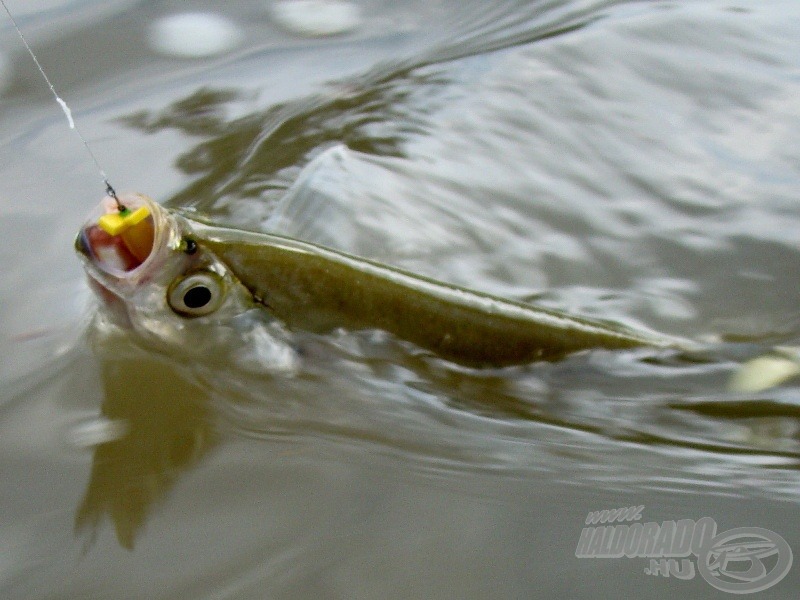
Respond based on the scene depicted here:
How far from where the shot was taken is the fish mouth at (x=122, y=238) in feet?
6.00

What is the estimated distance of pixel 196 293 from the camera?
1919mm

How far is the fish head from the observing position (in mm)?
1846

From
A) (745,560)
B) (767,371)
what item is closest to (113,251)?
(745,560)

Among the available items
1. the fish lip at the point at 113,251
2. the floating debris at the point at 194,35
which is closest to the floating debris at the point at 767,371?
the fish lip at the point at 113,251

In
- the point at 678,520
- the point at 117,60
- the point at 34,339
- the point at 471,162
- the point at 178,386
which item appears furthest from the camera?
the point at 117,60

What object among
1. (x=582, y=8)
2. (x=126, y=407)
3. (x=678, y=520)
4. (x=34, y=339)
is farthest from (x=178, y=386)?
(x=582, y=8)

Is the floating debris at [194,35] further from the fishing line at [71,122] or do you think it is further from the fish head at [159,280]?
the fish head at [159,280]

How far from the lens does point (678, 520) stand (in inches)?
63.1

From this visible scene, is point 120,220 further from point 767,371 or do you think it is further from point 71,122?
point 767,371

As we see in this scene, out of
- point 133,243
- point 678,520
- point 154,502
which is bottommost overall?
point 678,520

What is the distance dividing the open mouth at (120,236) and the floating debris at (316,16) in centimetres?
192

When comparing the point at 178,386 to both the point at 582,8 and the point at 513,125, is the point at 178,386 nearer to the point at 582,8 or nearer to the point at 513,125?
the point at 513,125

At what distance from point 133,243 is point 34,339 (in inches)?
19.2

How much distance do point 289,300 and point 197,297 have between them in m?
0.19
